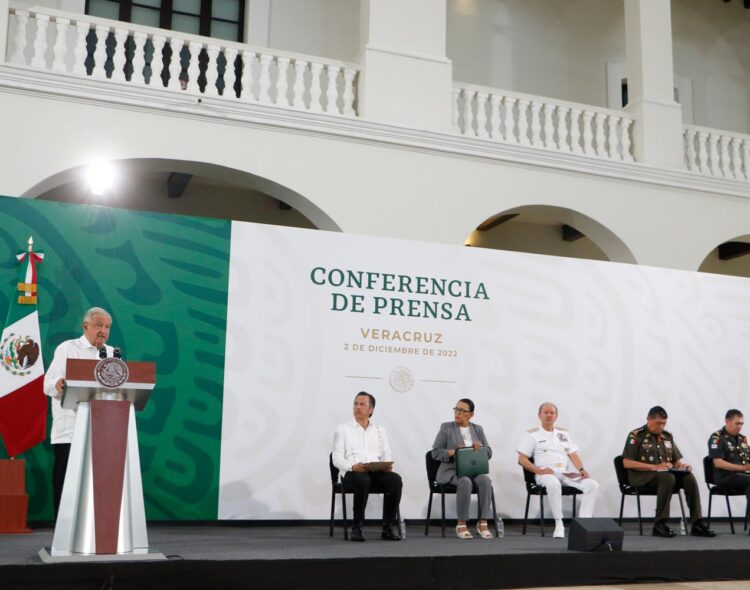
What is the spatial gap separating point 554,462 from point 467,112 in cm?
376

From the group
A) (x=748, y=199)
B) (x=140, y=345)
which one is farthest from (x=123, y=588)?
(x=748, y=199)

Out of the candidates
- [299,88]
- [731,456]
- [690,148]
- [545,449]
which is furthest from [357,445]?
[690,148]

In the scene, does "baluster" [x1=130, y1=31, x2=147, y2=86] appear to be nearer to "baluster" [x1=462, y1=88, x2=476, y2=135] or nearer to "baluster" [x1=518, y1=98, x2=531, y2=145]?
"baluster" [x1=462, y1=88, x2=476, y2=135]

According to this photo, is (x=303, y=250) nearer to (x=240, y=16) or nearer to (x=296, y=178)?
(x=296, y=178)

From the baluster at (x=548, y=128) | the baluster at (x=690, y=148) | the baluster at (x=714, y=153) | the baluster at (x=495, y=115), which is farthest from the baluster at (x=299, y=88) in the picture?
the baluster at (x=714, y=153)

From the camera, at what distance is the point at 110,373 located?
432cm

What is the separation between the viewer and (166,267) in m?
6.67

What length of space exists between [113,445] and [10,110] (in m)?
4.19

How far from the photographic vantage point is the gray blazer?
21.1 ft

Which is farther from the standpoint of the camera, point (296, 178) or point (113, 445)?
point (296, 178)

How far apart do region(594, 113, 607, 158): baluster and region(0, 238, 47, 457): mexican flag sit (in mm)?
5732

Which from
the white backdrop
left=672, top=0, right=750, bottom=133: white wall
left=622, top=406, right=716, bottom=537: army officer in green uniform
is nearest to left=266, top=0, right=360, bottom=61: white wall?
the white backdrop

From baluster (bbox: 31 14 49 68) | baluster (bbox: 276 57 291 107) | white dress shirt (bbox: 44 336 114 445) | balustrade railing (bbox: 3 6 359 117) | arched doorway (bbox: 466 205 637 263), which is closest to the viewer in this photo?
white dress shirt (bbox: 44 336 114 445)

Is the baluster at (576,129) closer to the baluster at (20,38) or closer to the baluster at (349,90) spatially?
the baluster at (349,90)
